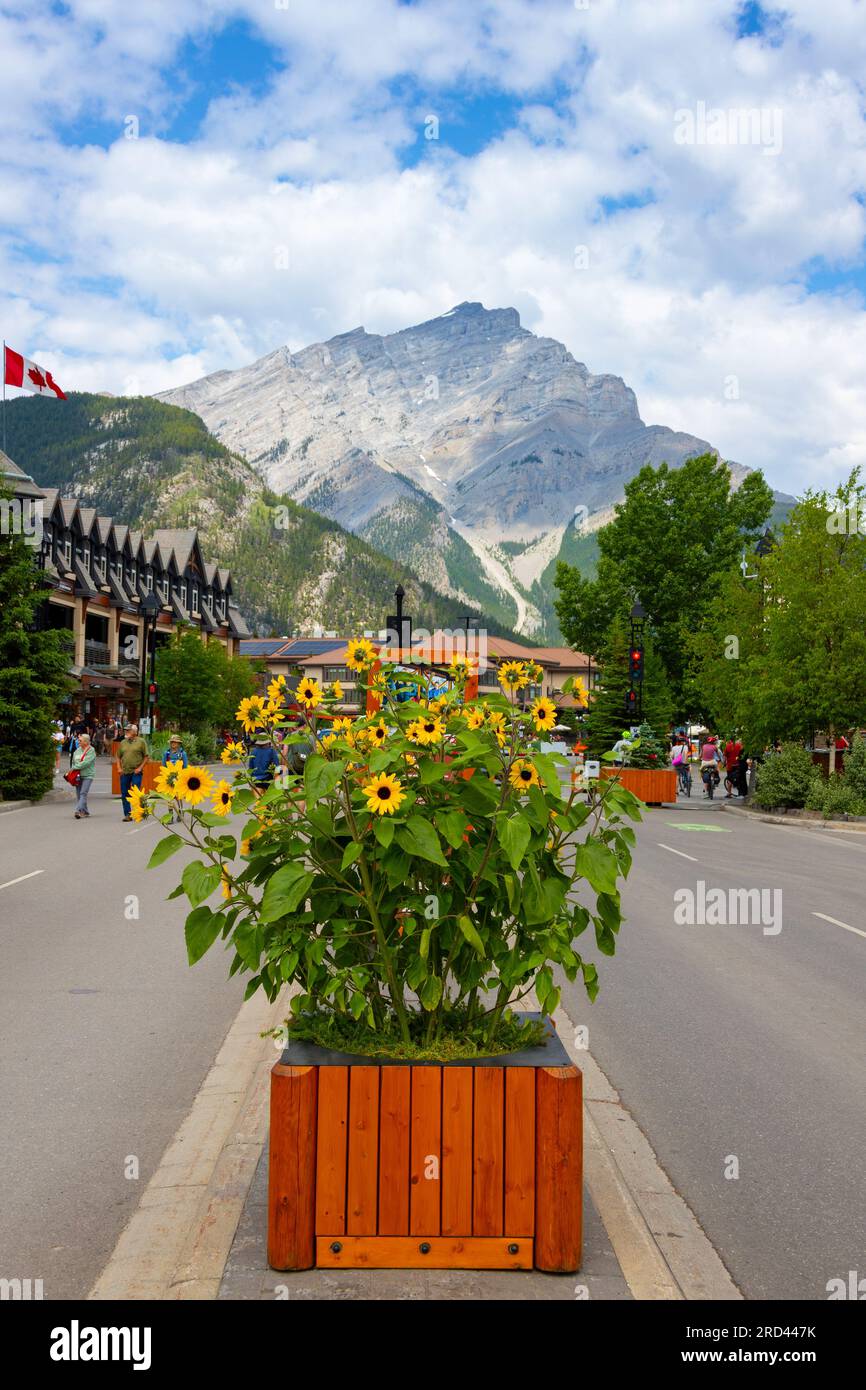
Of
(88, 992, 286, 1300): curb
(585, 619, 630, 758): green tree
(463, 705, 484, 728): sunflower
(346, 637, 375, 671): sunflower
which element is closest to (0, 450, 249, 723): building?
(585, 619, 630, 758): green tree

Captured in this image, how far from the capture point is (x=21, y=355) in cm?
5319

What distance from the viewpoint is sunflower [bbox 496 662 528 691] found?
4.47m

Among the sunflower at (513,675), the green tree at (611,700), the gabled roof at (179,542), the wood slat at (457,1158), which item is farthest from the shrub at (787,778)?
the gabled roof at (179,542)

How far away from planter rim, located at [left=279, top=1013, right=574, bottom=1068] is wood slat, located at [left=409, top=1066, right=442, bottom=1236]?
0.48 feet

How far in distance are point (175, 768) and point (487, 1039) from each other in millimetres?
1393

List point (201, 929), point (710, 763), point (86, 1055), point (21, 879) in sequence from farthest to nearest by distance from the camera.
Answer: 1. point (710, 763)
2. point (21, 879)
3. point (86, 1055)
4. point (201, 929)

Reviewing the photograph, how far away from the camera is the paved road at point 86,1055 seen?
465 centimetres

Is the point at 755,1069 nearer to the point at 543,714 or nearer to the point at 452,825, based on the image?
the point at 543,714

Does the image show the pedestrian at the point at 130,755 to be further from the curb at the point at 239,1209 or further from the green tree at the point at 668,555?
the green tree at the point at 668,555

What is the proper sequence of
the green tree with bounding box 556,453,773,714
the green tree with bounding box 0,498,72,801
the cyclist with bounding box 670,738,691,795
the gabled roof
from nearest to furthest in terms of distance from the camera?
the green tree with bounding box 0,498,72,801 < the cyclist with bounding box 670,738,691,795 < the green tree with bounding box 556,453,773,714 < the gabled roof

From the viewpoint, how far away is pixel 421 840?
Answer: 12.4ft

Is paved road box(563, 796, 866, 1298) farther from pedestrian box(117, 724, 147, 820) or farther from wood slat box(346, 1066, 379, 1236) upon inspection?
pedestrian box(117, 724, 147, 820)

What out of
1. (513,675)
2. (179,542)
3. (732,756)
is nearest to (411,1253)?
(513,675)

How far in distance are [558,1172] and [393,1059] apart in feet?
2.04
